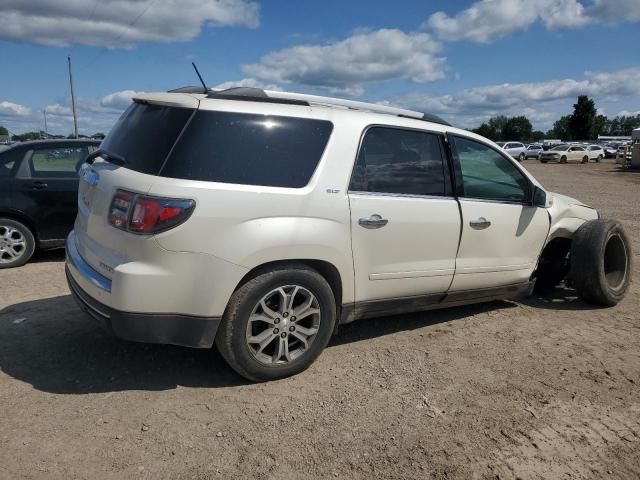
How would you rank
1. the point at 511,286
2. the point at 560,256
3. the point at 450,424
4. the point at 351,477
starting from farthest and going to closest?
the point at 560,256, the point at 511,286, the point at 450,424, the point at 351,477

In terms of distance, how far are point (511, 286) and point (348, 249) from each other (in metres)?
2.01

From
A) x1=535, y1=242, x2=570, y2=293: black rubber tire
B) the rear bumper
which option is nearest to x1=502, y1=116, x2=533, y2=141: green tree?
x1=535, y1=242, x2=570, y2=293: black rubber tire

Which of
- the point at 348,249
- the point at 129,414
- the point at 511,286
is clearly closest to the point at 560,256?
the point at 511,286

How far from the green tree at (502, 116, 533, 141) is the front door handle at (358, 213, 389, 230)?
Result: 10557cm

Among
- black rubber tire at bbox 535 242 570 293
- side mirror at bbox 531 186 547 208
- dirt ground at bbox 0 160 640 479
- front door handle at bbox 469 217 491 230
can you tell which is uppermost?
side mirror at bbox 531 186 547 208

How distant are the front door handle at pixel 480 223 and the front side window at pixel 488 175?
20cm

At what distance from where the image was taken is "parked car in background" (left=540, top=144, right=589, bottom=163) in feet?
148

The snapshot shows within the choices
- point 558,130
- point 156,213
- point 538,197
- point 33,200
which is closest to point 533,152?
point 538,197

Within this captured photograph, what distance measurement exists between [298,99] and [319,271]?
49.1 inches

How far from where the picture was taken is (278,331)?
3.55 metres

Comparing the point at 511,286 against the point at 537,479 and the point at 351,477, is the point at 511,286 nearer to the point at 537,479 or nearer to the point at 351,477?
the point at 537,479

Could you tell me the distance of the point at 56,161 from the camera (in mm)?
7098

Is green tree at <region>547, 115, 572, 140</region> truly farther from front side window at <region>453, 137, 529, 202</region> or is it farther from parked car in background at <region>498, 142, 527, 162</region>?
front side window at <region>453, 137, 529, 202</region>

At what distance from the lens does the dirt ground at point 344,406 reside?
2801 mm
